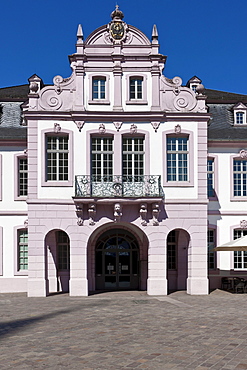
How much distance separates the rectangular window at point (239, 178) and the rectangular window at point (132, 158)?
19.4 feet

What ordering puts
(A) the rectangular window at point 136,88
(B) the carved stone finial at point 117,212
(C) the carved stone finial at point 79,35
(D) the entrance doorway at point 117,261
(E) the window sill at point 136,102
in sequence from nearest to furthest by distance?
(B) the carved stone finial at point 117,212, (E) the window sill at point 136,102, (C) the carved stone finial at point 79,35, (A) the rectangular window at point 136,88, (D) the entrance doorway at point 117,261

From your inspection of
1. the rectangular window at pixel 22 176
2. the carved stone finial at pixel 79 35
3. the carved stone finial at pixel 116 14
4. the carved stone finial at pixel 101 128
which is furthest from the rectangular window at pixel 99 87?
the rectangular window at pixel 22 176

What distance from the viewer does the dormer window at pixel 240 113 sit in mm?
30531

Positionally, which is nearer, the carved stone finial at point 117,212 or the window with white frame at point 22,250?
the carved stone finial at point 117,212

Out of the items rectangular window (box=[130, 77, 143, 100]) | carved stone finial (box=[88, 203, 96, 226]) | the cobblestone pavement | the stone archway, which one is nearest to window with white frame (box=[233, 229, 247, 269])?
the stone archway

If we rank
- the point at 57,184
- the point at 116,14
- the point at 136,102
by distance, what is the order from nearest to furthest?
the point at 57,184 < the point at 136,102 < the point at 116,14

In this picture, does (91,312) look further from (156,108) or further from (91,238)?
(156,108)

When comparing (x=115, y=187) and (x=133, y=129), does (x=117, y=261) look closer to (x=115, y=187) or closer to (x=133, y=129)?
(x=115, y=187)

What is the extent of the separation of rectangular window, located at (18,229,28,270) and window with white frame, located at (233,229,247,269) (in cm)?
1064

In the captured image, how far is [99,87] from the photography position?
1029 inches

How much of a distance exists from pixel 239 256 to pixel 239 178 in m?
4.02

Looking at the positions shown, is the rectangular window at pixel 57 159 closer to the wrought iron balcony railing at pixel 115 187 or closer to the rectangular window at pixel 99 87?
the wrought iron balcony railing at pixel 115 187

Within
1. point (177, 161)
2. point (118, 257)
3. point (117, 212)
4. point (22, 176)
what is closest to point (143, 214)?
point (117, 212)

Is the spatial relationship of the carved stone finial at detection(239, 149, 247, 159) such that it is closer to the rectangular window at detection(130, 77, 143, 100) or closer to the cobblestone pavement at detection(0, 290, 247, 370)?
the rectangular window at detection(130, 77, 143, 100)
